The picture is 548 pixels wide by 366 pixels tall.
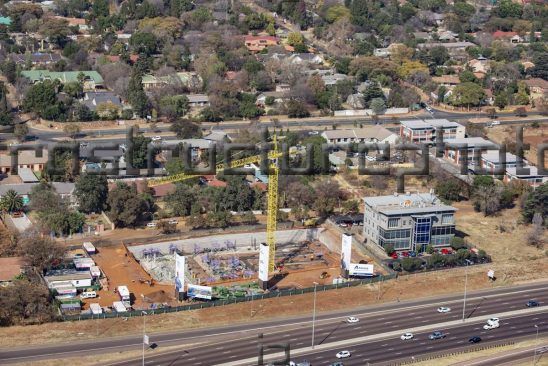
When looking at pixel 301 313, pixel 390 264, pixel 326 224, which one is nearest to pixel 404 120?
pixel 326 224

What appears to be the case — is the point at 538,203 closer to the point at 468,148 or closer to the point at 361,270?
the point at 468,148

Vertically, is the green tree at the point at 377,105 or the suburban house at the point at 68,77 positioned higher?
the suburban house at the point at 68,77

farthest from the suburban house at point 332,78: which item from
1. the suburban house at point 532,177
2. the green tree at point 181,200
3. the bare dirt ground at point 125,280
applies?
the bare dirt ground at point 125,280

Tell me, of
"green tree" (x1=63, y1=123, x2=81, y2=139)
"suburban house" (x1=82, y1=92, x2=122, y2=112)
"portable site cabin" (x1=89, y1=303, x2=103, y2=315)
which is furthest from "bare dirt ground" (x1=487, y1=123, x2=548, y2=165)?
"portable site cabin" (x1=89, y1=303, x2=103, y2=315)

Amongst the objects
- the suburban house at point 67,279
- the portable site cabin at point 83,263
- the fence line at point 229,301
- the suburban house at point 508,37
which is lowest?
the fence line at point 229,301

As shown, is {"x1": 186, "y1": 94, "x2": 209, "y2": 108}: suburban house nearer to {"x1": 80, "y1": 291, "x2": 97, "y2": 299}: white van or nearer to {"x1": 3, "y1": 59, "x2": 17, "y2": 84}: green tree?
{"x1": 3, "y1": 59, "x2": 17, "y2": 84}: green tree

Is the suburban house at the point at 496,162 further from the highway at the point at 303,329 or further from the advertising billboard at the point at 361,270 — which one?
the advertising billboard at the point at 361,270
